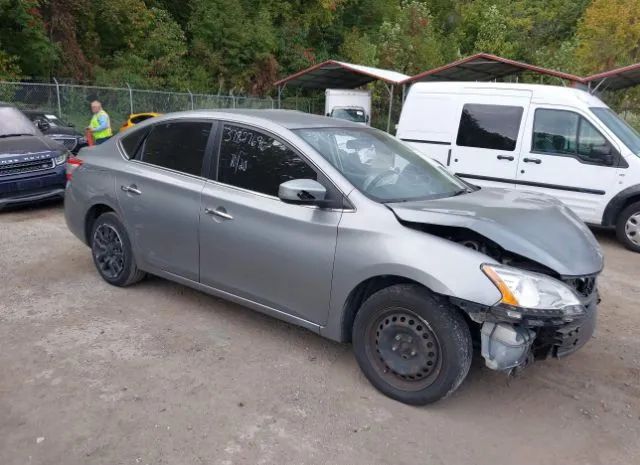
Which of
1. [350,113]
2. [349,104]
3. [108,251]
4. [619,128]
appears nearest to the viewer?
[108,251]

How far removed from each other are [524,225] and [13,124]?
27.4ft

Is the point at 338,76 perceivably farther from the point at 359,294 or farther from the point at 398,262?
the point at 398,262

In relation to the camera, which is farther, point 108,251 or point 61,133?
point 61,133

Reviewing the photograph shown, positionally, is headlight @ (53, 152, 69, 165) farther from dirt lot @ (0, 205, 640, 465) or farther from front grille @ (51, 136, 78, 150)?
dirt lot @ (0, 205, 640, 465)

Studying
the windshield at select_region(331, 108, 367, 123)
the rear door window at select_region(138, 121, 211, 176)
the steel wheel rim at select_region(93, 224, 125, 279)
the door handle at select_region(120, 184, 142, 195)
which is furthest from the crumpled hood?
the windshield at select_region(331, 108, 367, 123)

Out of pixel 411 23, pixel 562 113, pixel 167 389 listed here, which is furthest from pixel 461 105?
pixel 411 23

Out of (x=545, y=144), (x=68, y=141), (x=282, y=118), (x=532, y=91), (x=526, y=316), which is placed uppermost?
(x=532, y=91)

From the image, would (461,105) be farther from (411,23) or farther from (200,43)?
(411,23)

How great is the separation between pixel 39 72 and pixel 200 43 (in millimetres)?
8540

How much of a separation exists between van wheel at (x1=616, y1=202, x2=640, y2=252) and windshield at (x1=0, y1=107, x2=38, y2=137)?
8851mm

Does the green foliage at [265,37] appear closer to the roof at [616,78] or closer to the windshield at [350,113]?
the windshield at [350,113]

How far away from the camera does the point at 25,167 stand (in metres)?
8.14

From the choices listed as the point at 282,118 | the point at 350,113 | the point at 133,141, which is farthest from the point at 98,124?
the point at 350,113

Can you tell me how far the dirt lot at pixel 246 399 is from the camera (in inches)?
117
